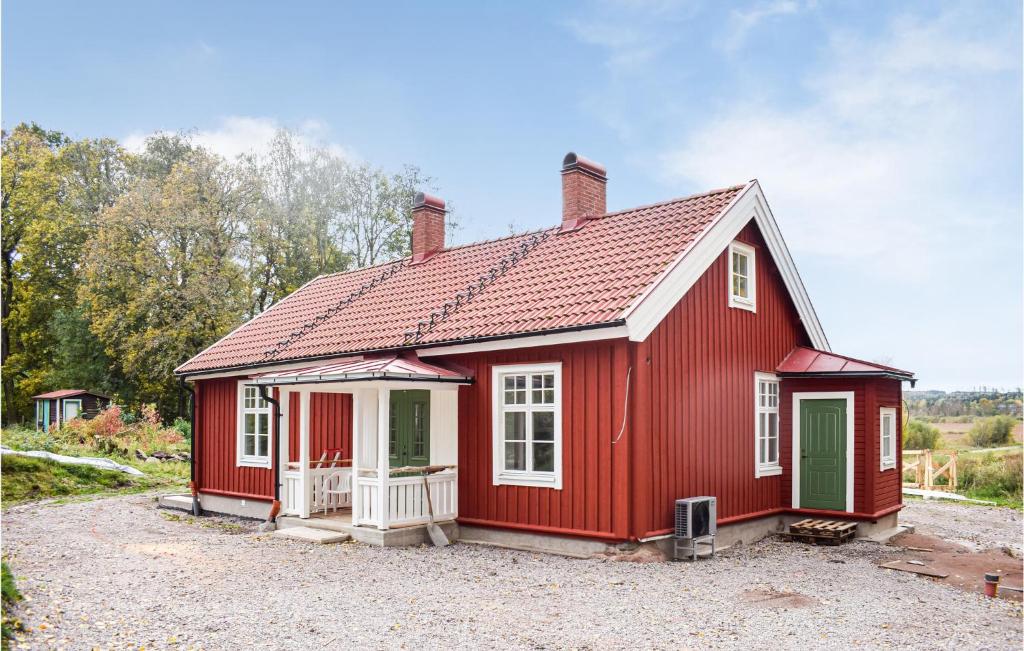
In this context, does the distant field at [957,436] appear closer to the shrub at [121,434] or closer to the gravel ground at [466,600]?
the gravel ground at [466,600]

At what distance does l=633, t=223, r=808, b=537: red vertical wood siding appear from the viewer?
10.8 m

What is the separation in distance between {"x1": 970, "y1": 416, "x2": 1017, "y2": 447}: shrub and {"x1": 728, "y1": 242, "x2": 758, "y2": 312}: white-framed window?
74.8ft

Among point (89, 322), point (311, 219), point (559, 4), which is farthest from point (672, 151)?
point (89, 322)

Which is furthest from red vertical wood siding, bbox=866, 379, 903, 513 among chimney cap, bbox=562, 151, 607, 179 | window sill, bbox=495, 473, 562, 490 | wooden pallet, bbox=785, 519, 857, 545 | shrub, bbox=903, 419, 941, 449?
shrub, bbox=903, 419, 941, 449

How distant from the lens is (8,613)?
7.12m

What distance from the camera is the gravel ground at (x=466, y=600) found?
710 cm

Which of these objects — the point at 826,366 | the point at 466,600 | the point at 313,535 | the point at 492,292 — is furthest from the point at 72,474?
the point at 826,366

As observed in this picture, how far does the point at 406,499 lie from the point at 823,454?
22.8 ft

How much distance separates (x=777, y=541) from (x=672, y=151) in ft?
25.9

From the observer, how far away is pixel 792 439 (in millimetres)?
13984

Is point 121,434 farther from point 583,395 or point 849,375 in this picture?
point 849,375

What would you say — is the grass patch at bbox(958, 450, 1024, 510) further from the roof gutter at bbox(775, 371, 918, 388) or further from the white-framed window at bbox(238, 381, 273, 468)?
the white-framed window at bbox(238, 381, 273, 468)

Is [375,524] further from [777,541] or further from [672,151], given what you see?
[672,151]

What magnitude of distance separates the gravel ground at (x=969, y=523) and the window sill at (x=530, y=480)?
267 inches
